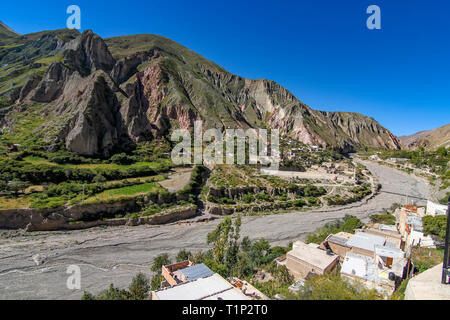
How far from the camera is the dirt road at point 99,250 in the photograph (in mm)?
15461

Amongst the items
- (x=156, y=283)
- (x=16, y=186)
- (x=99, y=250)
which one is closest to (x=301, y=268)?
(x=156, y=283)

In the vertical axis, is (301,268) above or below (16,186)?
below

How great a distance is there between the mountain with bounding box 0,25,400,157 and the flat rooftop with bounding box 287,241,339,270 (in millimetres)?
38158

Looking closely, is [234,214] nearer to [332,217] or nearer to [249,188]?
[249,188]

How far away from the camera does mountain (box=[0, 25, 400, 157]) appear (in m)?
45.3

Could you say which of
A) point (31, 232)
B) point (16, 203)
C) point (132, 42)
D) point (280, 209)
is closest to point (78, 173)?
point (16, 203)

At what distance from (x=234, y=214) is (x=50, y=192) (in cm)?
2178

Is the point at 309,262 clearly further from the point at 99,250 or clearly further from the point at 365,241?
the point at 99,250

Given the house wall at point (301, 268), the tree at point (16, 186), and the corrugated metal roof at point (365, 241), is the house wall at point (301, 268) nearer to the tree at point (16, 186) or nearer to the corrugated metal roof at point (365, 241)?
the corrugated metal roof at point (365, 241)

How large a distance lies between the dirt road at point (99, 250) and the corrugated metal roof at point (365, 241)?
8.28 m

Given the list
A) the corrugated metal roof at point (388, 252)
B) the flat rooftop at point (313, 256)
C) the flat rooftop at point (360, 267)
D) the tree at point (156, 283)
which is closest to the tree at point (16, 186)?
the tree at point (156, 283)

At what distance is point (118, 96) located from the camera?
63125 mm

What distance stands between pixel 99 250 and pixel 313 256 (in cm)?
1732
